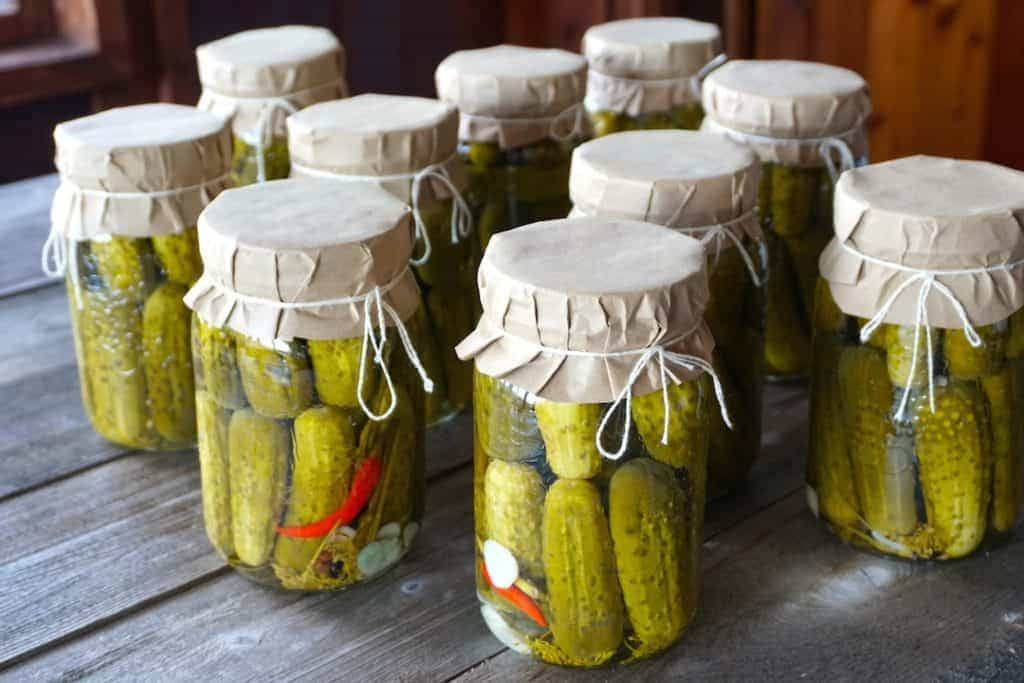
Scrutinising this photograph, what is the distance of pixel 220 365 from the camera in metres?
0.90

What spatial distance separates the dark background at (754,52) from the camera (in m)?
2.03

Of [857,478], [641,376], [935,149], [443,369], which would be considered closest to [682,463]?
[641,376]

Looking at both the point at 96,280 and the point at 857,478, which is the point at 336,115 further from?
the point at 857,478

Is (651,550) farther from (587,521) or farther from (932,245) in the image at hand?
(932,245)

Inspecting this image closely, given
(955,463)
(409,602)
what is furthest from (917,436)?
(409,602)

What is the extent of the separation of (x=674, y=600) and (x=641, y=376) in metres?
0.17

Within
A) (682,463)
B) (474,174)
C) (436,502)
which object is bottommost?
(436,502)

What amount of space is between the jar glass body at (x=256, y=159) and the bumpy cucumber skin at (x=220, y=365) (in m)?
0.37

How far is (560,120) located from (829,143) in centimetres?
25

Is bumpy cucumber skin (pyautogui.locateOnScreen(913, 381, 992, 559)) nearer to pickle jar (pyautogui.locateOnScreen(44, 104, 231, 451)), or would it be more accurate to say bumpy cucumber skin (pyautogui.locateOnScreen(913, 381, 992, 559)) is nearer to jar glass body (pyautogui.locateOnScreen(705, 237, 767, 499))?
jar glass body (pyautogui.locateOnScreen(705, 237, 767, 499))

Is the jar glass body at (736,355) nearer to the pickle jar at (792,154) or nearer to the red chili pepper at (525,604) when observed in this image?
the pickle jar at (792,154)

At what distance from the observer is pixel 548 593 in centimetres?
83

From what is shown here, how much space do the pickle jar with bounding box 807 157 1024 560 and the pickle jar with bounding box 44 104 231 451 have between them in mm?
515

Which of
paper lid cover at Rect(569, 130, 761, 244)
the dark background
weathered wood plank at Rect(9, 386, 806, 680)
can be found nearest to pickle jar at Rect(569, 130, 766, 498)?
paper lid cover at Rect(569, 130, 761, 244)
